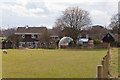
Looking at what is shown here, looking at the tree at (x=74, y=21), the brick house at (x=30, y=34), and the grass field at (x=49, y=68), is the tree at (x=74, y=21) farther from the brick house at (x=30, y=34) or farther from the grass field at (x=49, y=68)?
the grass field at (x=49, y=68)

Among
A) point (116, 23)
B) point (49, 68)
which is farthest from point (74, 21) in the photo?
point (49, 68)

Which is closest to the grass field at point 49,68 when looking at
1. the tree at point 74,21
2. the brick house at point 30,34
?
the tree at point 74,21

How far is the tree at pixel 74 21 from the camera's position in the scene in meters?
56.1

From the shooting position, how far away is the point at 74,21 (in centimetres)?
5625

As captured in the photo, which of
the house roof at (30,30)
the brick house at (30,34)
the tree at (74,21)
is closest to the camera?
the tree at (74,21)

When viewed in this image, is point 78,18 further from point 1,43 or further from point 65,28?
point 1,43

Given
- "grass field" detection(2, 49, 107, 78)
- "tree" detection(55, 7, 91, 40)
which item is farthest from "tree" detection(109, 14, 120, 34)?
"grass field" detection(2, 49, 107, 78)

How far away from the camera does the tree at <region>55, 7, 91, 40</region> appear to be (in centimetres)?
5612

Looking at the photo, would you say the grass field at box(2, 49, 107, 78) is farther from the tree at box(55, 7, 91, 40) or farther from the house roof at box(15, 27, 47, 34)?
the house roof at box(15, 27, 47, 34)

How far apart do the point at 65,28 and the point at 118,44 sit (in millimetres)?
14816

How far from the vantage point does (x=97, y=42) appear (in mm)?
52906

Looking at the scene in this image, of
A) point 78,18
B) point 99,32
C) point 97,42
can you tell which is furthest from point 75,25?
point 99,32

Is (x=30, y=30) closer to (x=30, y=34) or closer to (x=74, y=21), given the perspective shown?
(x=30, y=34)

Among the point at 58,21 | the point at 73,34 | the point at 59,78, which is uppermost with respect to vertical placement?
the point at 58,21
